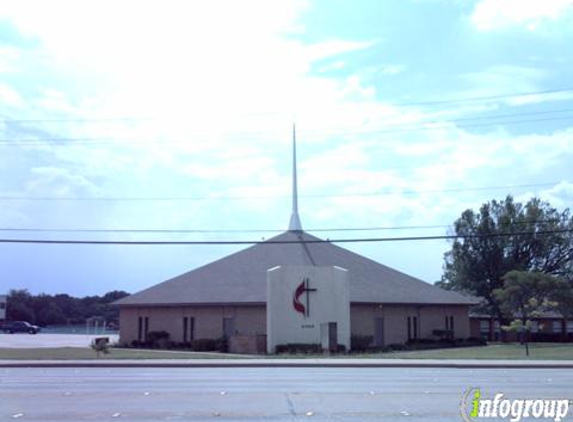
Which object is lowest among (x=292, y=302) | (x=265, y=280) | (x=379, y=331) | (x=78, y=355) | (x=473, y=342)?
(x=78, y=355)

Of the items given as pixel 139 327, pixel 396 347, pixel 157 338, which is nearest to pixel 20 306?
pixel 139 327

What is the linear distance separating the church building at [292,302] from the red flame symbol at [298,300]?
2.2 inches

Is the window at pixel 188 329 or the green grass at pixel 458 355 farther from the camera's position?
the window at pixel 188 329

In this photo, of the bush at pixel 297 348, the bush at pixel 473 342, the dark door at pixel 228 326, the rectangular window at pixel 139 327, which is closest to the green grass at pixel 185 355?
the bush at pixel 297 348

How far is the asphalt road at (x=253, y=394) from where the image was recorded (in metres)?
14.1

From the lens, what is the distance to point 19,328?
8994cm

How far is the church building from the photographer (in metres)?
45.7

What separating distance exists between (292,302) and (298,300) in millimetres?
357

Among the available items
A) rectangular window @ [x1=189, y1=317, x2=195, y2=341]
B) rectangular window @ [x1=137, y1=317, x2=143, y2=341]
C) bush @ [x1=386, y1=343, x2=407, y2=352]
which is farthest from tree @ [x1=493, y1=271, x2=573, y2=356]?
rectangular window @ [x1=137, y1=317, x2=143, y2=341]

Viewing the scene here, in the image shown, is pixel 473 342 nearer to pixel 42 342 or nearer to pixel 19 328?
pixel 42 342

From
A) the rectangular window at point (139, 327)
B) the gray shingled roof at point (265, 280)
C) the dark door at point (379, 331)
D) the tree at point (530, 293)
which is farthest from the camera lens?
the tree at point (530, 293)

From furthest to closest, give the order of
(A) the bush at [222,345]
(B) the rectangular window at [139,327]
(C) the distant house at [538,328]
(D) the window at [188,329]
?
(C) the distant house at [538,328] → (B) the rectangular window at [139,327] → (D) the window at [188,329] → (A) the bush at [222,345]

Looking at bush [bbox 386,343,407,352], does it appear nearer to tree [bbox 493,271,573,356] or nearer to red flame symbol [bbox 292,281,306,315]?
red flame symbol [bbox 292,281,306,315]

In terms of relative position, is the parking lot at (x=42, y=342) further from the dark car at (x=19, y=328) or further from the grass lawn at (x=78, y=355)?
the dark car at (x=19, y=328)
